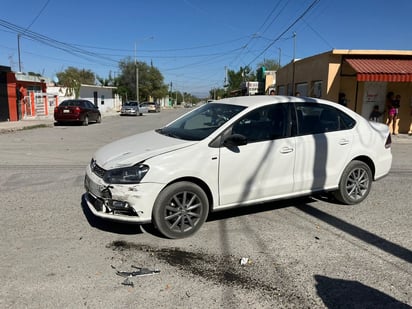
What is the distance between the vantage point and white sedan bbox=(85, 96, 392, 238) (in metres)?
3.95

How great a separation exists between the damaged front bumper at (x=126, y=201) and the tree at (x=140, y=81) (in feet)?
202

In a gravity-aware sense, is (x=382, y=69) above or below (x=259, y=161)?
above

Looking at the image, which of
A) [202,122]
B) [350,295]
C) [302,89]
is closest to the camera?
[350,295]

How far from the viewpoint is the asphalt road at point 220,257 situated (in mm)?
3010

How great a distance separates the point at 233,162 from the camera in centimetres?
431

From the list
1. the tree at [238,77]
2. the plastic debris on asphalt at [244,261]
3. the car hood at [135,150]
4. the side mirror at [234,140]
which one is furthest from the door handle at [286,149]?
the tree at [238,77]

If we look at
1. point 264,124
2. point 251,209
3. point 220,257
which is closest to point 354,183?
point 251,209

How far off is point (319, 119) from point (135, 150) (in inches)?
108

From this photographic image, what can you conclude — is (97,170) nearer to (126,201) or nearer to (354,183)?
(126,201)

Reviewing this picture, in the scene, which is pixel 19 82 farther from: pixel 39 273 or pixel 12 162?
pixel 39 273

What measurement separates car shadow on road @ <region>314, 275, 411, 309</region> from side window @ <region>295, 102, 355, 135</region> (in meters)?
2.22

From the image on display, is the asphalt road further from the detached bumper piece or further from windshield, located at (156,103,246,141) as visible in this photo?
windshield, located at (156,103,246,141)

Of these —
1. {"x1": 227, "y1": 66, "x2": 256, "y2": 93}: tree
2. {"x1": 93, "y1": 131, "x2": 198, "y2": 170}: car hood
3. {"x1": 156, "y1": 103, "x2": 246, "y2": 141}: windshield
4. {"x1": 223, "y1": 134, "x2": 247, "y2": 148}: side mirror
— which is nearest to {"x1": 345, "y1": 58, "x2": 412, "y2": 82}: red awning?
{"x1": 156, "y1": 103, "x2": 246, "y2": 141}: windshield

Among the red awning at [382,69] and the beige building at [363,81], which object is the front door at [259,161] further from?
the beige building at [363,81]
